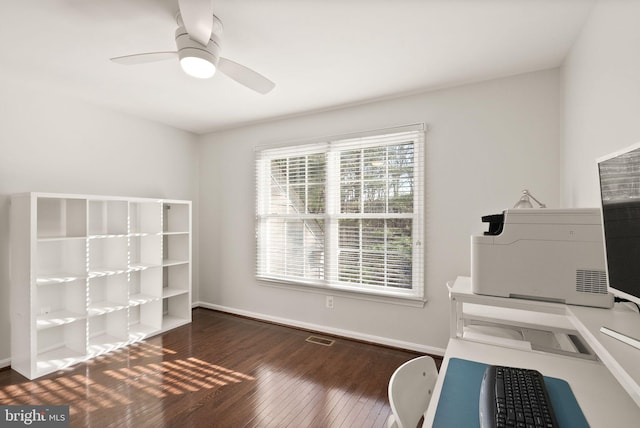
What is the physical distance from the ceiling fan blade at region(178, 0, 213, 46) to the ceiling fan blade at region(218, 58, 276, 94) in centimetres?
27

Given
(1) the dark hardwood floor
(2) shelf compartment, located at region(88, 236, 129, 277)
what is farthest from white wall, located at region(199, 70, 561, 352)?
(2) shelf compartment, located at region(88, 236, 129, 277)

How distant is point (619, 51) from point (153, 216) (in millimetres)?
3942

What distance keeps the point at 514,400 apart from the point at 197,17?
80.0 inches

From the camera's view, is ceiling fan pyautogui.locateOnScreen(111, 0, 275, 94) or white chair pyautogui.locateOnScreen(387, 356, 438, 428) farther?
ceiling fan pyautogui.locateOnScreen(111, 0, 275, 94)

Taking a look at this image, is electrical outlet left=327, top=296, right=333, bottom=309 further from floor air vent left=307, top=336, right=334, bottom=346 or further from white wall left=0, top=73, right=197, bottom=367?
white wall left=0, top=73, right=197, bottom=367

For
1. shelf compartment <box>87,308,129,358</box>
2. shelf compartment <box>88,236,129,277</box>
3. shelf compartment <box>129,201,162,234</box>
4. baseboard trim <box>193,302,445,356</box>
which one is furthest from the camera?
shelf compartment <box>129,201,162,234</box>

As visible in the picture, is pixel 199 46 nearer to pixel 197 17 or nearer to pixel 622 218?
pixel 197 17

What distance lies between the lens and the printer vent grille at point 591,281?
A: 124 centimetres

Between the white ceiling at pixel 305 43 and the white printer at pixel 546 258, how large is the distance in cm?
123

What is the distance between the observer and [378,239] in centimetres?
305

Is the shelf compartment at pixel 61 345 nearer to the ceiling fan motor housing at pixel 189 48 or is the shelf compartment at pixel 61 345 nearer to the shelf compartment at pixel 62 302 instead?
the shelf compartment at pixel 62 302

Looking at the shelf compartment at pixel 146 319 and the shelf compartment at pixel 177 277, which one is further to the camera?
the shelf compartment at pixel 177 277

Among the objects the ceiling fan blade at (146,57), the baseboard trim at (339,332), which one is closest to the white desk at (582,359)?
the baseboard trim at (339,332)

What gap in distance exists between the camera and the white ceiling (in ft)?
5.56
